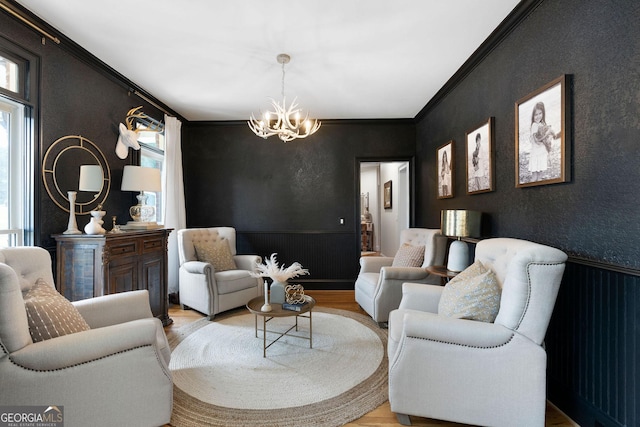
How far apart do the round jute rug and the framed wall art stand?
460 centimetres

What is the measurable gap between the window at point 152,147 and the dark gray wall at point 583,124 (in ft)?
12.7

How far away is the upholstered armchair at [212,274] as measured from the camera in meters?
3.43

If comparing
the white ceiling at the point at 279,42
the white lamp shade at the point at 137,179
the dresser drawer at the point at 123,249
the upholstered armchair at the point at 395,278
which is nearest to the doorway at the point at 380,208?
the upholstered armchair at the point at 395,278

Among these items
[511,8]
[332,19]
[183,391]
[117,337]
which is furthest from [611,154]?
[183,391]

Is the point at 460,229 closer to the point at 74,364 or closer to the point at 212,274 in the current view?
the point at 212,274

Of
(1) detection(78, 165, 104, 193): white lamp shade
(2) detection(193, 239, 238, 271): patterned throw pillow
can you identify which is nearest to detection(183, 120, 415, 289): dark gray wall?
(2) detection(193, 239, 238, 271): patterned throw pillow

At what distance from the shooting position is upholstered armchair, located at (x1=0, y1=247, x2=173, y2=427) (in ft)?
4.32

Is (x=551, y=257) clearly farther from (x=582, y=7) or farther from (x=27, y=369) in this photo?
(x=27, y=369)

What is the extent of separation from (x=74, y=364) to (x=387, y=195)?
703 centimetres

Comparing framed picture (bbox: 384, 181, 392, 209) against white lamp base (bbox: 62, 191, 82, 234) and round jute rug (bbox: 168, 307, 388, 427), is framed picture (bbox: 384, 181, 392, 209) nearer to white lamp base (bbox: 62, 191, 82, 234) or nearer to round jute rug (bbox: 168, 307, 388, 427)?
round jute rug (bbox: 168, 307, 388, 427)

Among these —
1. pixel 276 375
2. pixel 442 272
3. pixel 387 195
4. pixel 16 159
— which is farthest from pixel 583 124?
pixel 387 195

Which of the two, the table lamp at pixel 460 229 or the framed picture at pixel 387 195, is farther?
the framed picture at pixel 387 195

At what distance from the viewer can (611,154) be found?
61.6 inches

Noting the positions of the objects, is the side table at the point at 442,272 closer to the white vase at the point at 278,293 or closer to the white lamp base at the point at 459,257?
the white lamp base at the point at 459,257
